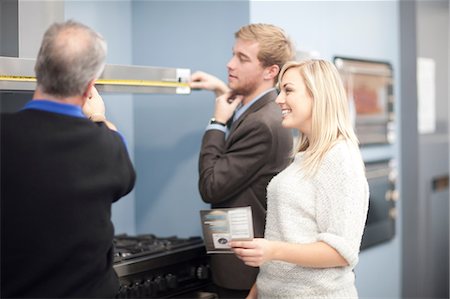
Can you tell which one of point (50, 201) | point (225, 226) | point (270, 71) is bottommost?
point (225, 226)

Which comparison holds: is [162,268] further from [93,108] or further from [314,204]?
[93,108]

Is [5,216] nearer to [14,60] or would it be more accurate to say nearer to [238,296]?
[14,60]

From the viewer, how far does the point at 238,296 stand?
256 centimetres

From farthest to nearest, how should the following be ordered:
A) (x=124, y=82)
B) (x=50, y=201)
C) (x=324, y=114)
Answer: (x=124, y=82), (x=324, y=114), (x=50, y=201)

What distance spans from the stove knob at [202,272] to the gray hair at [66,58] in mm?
1243

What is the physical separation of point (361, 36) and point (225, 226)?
2210mm

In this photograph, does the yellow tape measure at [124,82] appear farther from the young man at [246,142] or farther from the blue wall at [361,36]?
the blue wall at [361,36]

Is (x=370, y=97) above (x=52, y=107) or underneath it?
above

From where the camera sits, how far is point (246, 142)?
7.96ft

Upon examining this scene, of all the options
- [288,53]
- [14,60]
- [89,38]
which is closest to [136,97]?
[288,53]

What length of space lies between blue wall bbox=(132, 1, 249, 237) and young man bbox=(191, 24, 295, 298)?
412mm

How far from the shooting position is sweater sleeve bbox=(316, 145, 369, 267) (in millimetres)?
1984

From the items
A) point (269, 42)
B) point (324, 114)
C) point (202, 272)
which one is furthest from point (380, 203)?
point (324, 114)

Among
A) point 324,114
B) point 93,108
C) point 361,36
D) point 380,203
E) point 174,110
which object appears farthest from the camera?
point 380,203
